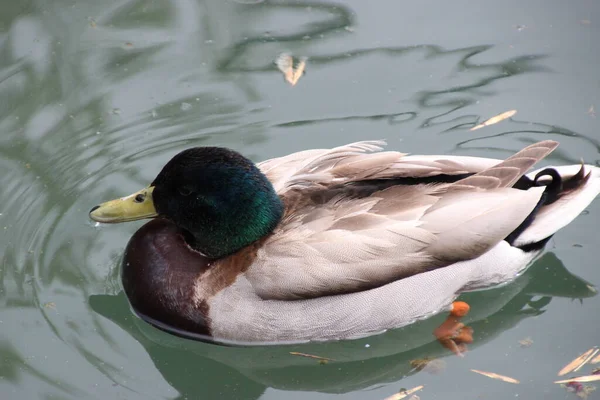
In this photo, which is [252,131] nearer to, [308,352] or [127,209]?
[127,209]

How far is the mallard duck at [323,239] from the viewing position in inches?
217

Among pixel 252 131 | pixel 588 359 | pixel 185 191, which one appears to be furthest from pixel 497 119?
pixel 185 191

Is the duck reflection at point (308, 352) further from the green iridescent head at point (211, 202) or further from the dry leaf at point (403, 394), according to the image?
the green iridescent head at point (211, 202)

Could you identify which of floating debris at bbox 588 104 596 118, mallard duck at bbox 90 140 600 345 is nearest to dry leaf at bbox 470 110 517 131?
floating debris at bbox 588 104 596 118

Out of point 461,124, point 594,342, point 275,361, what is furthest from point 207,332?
point 461,124

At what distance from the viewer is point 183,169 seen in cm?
557

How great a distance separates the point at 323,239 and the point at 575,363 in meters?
1.63

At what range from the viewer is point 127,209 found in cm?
578

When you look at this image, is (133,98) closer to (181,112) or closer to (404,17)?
(181,112)

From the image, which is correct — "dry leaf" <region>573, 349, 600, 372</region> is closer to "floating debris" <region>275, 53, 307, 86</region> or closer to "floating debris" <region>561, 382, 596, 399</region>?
"floating debris" <region>561, 382, 596, 399</region>

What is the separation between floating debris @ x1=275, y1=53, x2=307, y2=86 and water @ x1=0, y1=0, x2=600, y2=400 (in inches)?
2.0

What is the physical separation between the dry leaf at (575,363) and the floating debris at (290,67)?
10.8 ft

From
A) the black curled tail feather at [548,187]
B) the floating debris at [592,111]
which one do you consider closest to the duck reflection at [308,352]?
the black curled tail feather at [548,187]

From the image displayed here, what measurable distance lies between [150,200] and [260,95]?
214 cm
